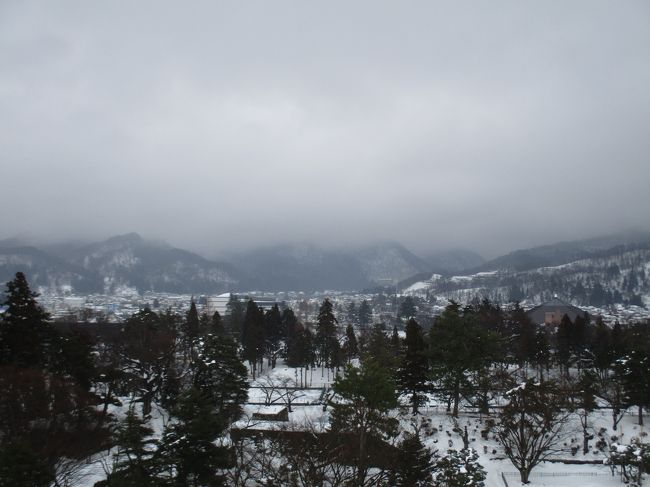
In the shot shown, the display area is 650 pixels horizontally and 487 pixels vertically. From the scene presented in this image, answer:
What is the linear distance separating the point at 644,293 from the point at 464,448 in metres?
186

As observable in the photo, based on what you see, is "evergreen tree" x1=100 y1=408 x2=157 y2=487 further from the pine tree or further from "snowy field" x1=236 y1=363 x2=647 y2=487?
the pine tree

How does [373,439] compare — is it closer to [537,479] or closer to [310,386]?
[537,479]

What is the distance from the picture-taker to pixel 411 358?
26.9 m

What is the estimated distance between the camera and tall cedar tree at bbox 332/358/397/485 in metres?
15.5

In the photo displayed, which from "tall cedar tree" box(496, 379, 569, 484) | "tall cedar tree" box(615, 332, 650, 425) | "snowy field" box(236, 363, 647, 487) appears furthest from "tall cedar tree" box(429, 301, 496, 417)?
"tall cedar tree" box(615, 332, 650, 425)

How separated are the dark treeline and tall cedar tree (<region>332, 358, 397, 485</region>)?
0.19 feet

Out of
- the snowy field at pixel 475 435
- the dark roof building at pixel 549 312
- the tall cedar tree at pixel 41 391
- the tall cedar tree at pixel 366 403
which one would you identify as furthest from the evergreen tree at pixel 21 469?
the dark roof building at pixel 549 312

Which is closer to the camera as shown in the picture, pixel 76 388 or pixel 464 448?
pixel 76 388

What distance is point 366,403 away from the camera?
16906mm

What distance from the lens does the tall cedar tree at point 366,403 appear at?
611 inches

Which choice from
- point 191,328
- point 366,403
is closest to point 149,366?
point 191,328

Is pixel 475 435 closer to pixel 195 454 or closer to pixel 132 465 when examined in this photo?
pixel 195 454

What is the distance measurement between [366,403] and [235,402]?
9736 mm

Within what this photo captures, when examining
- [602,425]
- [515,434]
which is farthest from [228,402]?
[602,425]
